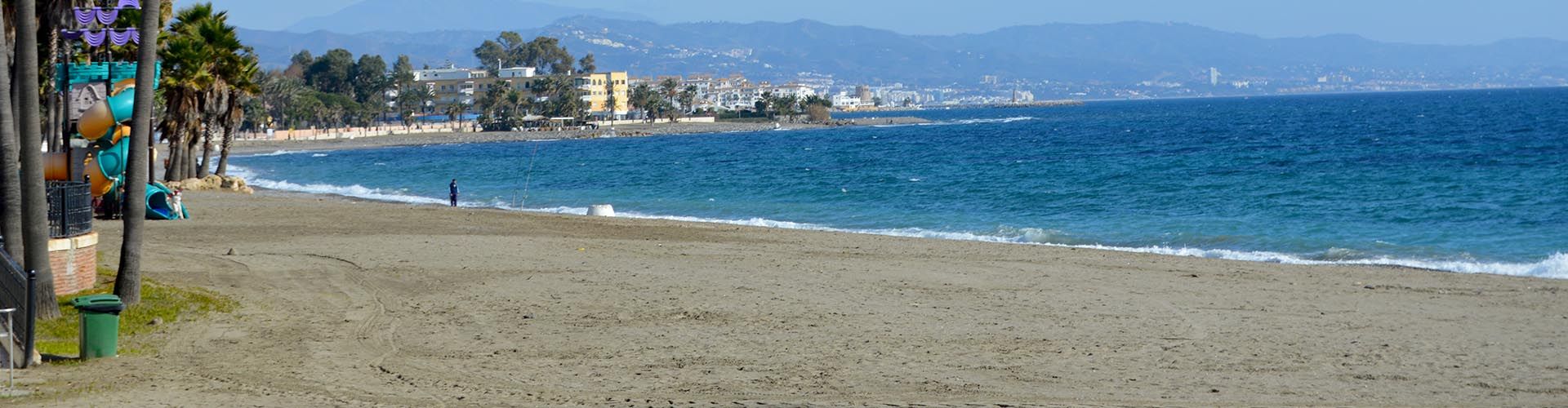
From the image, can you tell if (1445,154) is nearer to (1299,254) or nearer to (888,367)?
(1299,254)

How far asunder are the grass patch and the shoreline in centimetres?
7651

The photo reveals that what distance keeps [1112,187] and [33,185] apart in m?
35.3

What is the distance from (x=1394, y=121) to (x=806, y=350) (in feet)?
343

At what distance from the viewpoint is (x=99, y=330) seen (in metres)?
12.7

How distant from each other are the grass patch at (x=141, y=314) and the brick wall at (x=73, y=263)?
0.13 meters

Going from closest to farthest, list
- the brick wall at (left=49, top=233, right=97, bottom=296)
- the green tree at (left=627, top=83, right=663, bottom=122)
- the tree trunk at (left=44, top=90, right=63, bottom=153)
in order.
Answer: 1. the brick wall at (left=49, top=233, right=97, bottom=296)
2. the tree trunk at (left=44, top=90, right=63, bottom=153)
3. the green tree at (left=627, top=83, right=663, bottom=122)

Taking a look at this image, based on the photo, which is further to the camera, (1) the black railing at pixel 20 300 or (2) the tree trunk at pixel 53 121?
(2) the tree trunk at pixel 53 121

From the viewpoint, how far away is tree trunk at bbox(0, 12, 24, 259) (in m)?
14.2

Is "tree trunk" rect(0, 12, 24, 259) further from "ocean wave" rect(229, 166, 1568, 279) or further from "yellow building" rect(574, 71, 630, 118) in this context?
"yellow building" rect(574, 71, 630, 118)

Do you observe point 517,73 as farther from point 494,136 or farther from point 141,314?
point 141,314

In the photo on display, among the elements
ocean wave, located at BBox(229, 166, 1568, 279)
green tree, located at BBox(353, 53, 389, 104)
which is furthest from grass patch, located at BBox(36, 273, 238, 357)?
green tree, located at BBox(353, 53, 389, 104)

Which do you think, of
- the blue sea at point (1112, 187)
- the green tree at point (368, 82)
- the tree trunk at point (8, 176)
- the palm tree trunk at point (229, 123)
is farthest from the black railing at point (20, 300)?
the green tree at point (368, 82)

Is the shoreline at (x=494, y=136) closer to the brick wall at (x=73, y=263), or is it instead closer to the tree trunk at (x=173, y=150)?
the tree trunk at (x=173, y=150)

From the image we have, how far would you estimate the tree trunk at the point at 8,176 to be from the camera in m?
14.2
